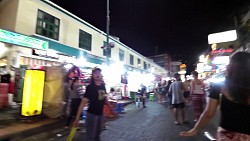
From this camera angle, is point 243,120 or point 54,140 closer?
point 243,120

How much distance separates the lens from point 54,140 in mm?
6020

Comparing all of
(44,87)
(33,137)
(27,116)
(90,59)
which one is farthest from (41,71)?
(90,59)

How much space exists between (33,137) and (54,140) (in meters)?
0.83

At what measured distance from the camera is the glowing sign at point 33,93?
761 centimetres

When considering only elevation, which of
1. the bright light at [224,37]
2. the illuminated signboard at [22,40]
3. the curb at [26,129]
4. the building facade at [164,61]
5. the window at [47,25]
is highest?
the building facade at [164,61]

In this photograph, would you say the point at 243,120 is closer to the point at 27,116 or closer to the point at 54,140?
the point at 54,140

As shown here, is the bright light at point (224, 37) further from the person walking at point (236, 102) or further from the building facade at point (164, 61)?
the building facade at point (164, 61)

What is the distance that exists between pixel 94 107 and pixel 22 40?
751 cm

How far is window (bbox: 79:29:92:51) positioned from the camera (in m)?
15.7

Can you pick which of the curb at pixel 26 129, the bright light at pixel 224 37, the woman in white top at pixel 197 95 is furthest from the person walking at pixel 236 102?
the bright light at pixel 224 37

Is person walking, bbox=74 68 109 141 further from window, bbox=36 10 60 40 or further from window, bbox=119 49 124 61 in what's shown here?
window, bbox=119 49 124 61

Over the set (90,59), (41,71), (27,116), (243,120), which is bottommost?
(27,116)

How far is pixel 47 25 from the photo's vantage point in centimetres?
1251

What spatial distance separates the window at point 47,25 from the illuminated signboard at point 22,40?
1.14m
